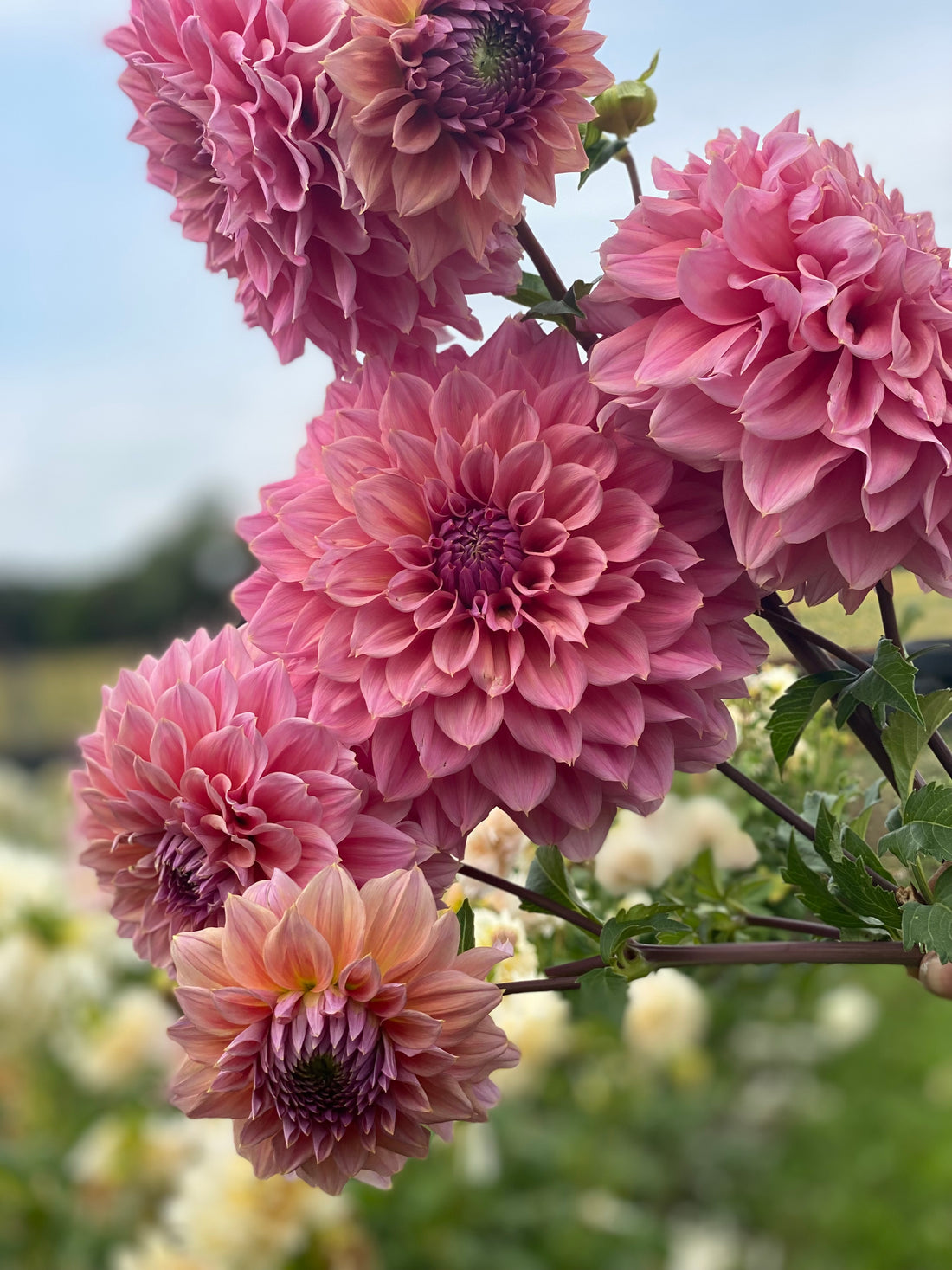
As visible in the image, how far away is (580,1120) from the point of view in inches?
43.3

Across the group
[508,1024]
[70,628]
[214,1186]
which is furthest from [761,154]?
[70,628]

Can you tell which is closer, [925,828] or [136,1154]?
[925,828]

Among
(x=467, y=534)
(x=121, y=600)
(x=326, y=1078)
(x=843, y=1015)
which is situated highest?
(x=121, y=600)

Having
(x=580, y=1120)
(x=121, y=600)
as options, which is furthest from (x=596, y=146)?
A: (x=121, y=600)

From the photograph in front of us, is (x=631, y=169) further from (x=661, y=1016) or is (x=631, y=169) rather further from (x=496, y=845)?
(x=661, y=1016)

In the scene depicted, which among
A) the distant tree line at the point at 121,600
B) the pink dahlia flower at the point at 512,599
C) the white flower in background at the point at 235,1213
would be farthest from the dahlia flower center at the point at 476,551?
the distant tree line at the point at 121,600

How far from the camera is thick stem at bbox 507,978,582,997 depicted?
0.91 ft

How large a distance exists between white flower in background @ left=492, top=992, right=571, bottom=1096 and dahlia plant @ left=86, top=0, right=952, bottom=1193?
0.13 meters

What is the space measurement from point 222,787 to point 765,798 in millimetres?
137

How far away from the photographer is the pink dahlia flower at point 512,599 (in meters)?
0.25

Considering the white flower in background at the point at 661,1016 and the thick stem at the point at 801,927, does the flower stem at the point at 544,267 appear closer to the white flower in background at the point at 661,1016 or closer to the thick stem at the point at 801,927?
the thick stem at the point at 801,927

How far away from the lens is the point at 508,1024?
19.5 inches

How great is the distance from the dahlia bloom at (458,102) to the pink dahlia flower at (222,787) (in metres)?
0.10

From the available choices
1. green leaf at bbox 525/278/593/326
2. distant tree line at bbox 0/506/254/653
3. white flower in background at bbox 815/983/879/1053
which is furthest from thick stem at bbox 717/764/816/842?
distant tree line at bbox 0/506/254/653
